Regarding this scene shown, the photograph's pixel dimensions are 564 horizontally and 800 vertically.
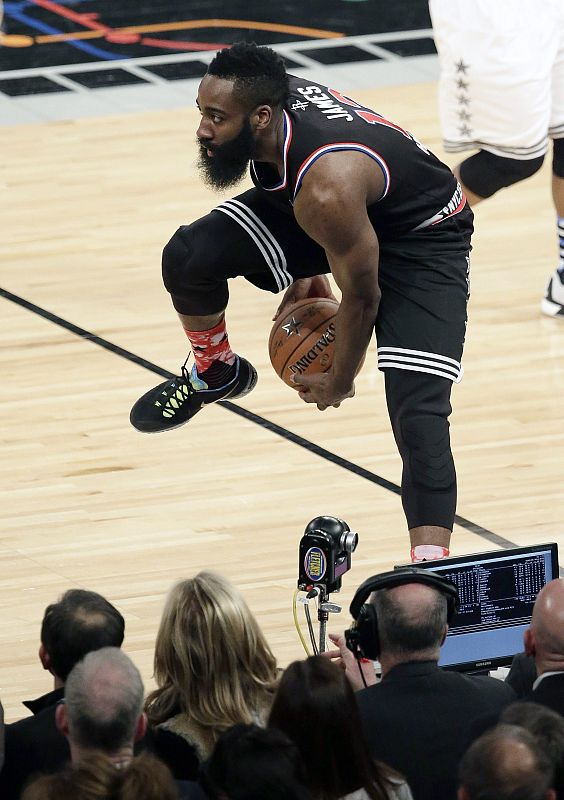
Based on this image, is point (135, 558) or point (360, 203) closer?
point (360, 203)

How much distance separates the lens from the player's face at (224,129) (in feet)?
15.3

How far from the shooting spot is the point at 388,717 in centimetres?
323

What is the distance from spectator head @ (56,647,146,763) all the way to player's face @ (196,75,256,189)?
2039mm

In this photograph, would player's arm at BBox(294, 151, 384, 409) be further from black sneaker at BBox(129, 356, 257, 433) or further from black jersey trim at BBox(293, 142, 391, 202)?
black sneaker at BBox(129, 356, 257, 433)

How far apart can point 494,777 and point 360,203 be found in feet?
7.23

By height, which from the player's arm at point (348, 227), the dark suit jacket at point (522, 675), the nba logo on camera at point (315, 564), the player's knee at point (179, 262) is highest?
the player's arm at point (348, 227)

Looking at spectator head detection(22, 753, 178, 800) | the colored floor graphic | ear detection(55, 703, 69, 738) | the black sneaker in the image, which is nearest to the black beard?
the black sneaker

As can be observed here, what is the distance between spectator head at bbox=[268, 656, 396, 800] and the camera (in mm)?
2936

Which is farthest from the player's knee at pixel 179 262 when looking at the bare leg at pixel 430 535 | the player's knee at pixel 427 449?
the bare leg at pixel 430 535

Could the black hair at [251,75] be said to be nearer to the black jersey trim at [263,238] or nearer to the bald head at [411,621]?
the black jersey trim at [263,238]

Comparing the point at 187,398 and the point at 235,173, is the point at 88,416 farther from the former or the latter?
the point at 235,173

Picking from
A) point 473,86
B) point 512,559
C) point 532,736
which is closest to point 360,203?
point 512,559

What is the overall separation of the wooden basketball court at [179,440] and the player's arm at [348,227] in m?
0.89

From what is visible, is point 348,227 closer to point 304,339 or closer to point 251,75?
point 251,75
